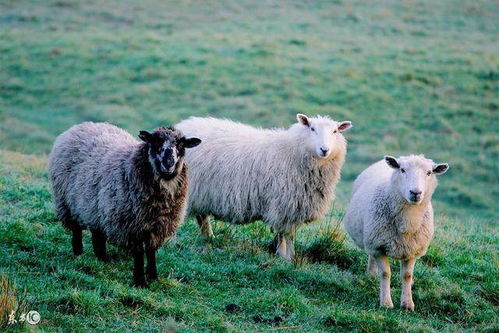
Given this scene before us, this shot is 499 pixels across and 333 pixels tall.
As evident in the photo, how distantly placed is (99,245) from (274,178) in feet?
8.29

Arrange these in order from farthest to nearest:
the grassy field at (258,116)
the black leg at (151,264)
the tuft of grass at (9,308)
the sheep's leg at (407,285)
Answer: the sheep's leg at (407,285) < the black leg at (151,264) < the grassy field at (258,116) < the tuft of grass at (9,308)

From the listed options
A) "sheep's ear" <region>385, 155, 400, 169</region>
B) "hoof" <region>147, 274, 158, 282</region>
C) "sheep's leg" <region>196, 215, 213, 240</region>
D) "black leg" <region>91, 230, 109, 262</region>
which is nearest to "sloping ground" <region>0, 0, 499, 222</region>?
"sheep's leg" <region>196, 215, 213, 240</region>

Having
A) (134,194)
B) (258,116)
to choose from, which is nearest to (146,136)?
(134,194)

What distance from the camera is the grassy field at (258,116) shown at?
21.9ft

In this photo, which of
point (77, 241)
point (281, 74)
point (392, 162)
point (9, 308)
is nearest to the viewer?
point (9, 308)

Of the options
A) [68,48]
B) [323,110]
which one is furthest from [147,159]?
[68,48]

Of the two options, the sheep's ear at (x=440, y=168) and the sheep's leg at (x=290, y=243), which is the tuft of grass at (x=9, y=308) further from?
the sheep's ear at (x=440, y=168)

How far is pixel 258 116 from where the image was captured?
67.4 ft

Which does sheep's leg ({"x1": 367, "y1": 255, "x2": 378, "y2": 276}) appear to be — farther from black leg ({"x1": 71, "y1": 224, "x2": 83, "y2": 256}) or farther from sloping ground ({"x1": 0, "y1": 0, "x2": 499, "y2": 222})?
sloping ground ({"x1": 0, "y1": 0, "x2": 499, "y2": 222})

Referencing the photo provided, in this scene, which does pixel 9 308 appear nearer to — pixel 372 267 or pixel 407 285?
pixel 407 285

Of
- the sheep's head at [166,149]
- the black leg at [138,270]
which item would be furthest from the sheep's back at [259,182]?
the black leg at [138,270]

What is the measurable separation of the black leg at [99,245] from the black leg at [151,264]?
Answer: 2.33 ft

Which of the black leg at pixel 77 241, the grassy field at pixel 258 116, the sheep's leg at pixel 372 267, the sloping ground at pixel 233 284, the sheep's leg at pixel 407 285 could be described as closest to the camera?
the sloping ground at pixel 233 284

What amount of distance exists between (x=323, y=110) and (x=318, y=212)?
1204 centimetres
